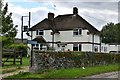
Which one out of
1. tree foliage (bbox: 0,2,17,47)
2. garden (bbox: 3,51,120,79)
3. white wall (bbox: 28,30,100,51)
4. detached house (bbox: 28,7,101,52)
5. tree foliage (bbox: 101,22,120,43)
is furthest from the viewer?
tree foliage (bbox: 101,22,120,43)

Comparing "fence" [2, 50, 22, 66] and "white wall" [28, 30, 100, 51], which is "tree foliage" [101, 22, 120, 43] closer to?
"white wall" [28, 30, 100, 51]

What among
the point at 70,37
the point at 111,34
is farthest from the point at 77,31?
the point at 111,34

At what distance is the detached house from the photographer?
179 feet

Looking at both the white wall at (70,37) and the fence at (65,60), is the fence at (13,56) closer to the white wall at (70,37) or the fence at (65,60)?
the fence at (65,60)

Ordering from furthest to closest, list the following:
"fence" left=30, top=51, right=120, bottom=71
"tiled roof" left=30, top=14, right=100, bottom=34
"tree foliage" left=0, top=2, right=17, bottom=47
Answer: "tiled roof" left=30, top=14, right=100, bottom=34 < "tree foliage" left=0, top=2, right=17, bottom=47 < "fence" left=30, top=51, right=120, bottom=71

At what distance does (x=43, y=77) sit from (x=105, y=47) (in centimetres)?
4658

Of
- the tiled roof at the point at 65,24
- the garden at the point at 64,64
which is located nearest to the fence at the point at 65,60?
the garden at the point at 64,64

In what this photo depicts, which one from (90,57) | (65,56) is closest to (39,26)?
(90,57)

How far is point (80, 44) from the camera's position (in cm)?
5450

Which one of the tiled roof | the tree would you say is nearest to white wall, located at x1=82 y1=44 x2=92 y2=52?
the tiled roof

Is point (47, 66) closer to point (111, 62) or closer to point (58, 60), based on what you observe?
point (58, 60)

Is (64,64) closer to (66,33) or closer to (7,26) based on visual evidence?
(7,26)

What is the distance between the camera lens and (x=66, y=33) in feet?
185

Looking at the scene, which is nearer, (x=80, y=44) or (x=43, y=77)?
(x=43, y=77)
